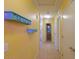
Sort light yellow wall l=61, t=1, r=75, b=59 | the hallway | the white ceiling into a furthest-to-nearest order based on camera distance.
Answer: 1. the white ceiling
2. light yellow wall l=61, t=1, r=75, b=59
3. the hallway

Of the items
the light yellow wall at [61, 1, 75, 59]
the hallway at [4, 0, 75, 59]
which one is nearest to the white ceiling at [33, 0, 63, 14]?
the hallway at [4, 0, 75, 59]

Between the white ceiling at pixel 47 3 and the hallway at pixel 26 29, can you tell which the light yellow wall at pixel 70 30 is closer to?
the hallway at pixel 26 29

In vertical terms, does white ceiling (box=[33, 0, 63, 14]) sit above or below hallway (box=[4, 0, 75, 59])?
above

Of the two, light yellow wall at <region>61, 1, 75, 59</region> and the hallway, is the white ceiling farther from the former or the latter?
light yellow wall at <region>61, 1, 75, 59</region>

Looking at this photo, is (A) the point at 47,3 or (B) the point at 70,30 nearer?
(B) the point at 70,30

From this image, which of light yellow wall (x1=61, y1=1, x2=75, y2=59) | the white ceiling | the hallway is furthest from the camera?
the white ceiling

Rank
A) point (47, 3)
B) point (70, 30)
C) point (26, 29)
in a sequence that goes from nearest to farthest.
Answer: point (70, 30), point (26, 29), point (47, 3)

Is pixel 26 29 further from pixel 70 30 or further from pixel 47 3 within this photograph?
Result: pixel 47 3

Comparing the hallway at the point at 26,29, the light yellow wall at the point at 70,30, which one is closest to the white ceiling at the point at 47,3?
the hallway at the point at 26,29

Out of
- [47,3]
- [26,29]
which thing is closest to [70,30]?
[26,29]

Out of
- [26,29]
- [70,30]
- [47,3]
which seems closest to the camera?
[70,30]
